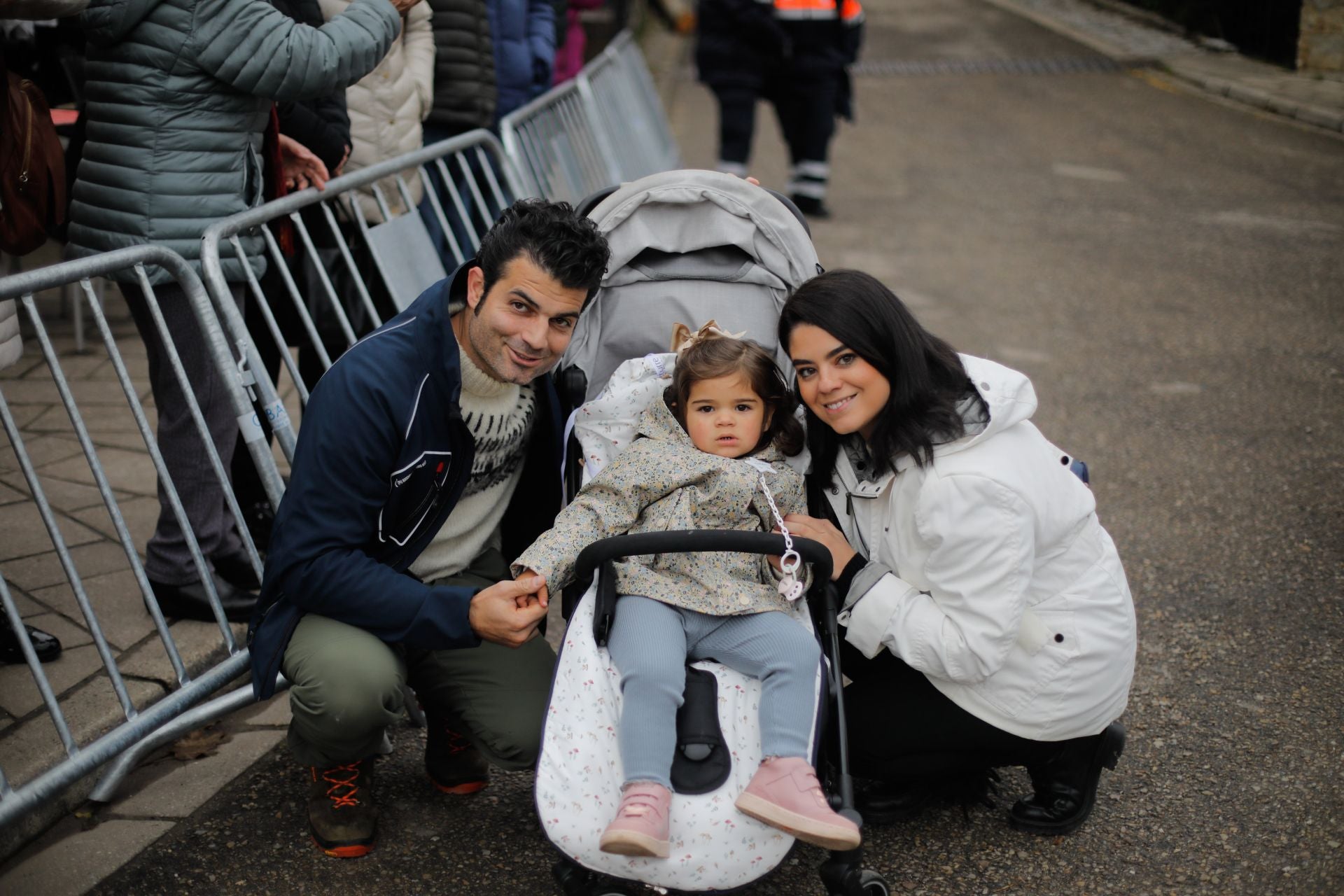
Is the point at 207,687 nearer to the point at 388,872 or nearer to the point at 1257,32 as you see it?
the point at 388,872

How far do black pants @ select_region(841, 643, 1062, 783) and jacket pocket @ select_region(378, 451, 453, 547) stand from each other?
1.15 meters

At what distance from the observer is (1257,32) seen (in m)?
14.2

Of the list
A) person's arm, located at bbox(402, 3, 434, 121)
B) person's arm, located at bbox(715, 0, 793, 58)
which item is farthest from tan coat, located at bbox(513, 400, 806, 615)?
person's arm, located at bbox(715, 0, 793, 58)

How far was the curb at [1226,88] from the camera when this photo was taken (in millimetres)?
11508

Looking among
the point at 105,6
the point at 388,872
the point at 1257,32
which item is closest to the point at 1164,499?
the point at 388,872

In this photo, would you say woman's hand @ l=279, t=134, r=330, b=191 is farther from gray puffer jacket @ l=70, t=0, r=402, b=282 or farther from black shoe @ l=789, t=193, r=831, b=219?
black shoe @ l=789, t=193, r=831, b=219

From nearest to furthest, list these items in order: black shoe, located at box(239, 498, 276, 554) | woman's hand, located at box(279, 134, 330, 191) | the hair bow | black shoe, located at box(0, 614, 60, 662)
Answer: the hair bow → black shoe, located at box(0, 614, 60, 662) → woman's hand, located at box(279, 134, 330, 191) → black shoe, located at box(239, 498, 276, 554)

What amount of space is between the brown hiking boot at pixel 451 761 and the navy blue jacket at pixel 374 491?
1.48 ft

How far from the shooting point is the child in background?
250 centimetres

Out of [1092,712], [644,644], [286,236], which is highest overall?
[286,236]

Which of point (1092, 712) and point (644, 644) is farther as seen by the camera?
point (1092, 712)

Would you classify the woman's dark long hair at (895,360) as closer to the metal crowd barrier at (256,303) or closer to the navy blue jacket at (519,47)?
the metal crowd barrier at (256,303)

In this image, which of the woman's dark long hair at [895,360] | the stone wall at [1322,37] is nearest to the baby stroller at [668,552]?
the woman's dark long hair at [895,360]

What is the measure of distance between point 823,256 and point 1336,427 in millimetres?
3505
